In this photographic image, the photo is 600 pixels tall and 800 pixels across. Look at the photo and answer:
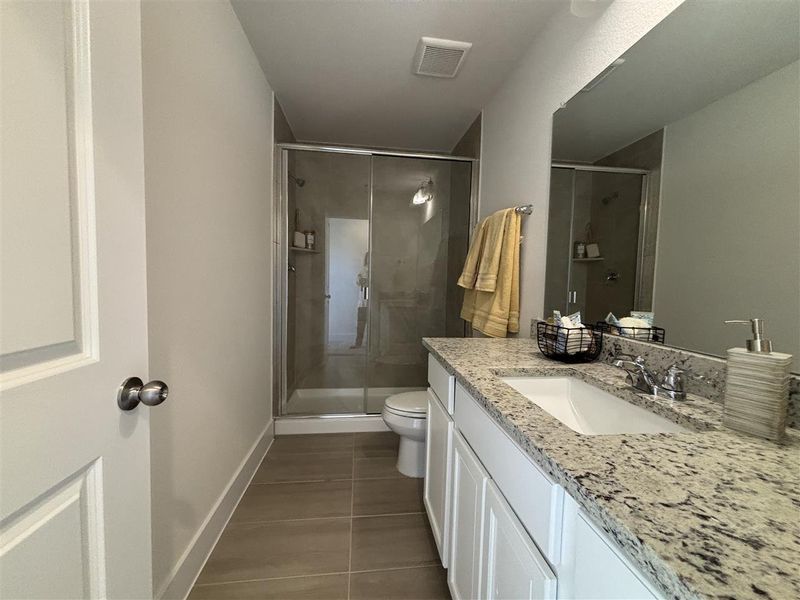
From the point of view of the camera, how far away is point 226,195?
1445 millimetres

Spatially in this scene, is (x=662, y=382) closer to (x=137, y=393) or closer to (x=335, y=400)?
(x=137, y=393)

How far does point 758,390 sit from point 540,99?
4.93ft

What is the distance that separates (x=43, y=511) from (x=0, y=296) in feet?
0.98

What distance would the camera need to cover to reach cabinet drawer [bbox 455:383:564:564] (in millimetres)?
524

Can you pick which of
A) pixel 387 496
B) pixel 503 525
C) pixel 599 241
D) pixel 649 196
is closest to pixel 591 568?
pixel 503 525

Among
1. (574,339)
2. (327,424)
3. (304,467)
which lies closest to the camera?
(574,339)

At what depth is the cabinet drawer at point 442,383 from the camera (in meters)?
1.11

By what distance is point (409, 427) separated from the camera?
1812 millimetres

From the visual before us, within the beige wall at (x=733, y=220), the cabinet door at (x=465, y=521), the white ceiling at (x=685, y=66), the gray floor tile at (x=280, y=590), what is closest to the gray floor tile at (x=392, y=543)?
the gray floor tile at (x=280, y=590)

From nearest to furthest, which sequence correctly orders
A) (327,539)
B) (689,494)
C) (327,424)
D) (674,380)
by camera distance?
(689,494) < (674,380) < (327,539) < (327,424)

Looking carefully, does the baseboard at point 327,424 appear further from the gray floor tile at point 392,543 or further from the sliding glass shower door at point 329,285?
the gray floor tile at point 392,543

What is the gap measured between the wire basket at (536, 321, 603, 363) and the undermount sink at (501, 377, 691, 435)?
0.38 ft

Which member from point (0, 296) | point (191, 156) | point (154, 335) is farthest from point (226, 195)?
point (0, 296)

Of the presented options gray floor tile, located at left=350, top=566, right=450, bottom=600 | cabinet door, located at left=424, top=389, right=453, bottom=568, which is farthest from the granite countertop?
gray floor tile, located at left=350, top=566, right=450, bottom=600
